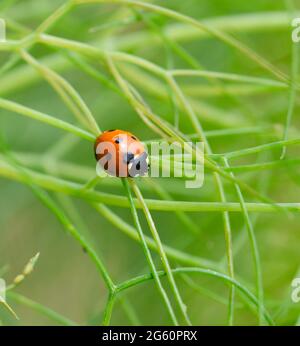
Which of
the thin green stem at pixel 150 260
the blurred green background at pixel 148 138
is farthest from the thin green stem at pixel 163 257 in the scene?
the blurred green background at pixel 148 138

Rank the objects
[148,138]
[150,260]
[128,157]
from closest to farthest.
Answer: [150,260], [128,157], [148,138]

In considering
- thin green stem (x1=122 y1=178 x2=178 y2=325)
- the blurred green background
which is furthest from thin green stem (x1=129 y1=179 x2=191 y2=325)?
the blurred green background

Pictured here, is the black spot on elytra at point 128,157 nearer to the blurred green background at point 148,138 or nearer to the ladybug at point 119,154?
the ladybug at point 119,154

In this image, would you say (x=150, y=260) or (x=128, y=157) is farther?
(x=128, y=157)

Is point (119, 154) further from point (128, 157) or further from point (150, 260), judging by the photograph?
point (150, 260)


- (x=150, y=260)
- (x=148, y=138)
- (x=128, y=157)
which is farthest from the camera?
(x=148, y=138)

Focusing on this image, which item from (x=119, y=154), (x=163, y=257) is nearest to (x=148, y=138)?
(x=119, y=154)

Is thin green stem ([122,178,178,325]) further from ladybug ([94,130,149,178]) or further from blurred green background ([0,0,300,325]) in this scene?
blurred green background ([0,0,300,325])
